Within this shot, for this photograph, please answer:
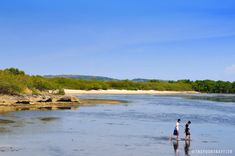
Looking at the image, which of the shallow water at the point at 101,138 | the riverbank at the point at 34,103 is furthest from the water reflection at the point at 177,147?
the riverbank at the point at 34,103

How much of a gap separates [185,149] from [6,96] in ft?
149

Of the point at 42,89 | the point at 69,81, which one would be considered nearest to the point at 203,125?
the point at 42,89

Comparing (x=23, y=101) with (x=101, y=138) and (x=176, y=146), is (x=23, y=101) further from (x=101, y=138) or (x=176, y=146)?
(x=176, y=146)

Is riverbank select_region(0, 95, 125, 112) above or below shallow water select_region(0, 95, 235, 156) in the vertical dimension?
above

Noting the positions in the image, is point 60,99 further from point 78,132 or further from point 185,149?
point 185,149

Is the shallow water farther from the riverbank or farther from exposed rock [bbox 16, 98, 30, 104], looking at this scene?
exposed rock [bbox 16, 98, 30, 104]

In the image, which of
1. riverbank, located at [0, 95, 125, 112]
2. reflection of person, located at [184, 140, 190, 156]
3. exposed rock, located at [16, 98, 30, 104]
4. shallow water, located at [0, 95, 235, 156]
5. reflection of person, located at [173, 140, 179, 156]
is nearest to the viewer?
shallow water, located at [0, 95, 235, 156]

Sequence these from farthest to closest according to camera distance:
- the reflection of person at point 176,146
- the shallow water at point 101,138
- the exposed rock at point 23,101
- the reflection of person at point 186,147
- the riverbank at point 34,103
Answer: the exposed rock at point 23,101, the riverbank at point 34,103, the reflection of person at point 176,146, the reflection of person at point 186,147, the shallow water at point 101,138

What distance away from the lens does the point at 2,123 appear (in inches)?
1662

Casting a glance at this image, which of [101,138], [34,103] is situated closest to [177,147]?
[101,138]

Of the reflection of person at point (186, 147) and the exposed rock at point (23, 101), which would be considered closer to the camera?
the reflection of person at point (186, 147)

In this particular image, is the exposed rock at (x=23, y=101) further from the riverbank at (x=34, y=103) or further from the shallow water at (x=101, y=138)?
the shallow water at (x=101, y=138)

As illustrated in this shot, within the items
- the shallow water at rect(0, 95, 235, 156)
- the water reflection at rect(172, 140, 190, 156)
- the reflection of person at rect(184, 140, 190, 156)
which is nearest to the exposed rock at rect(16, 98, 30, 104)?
the shallow water at rect(0, 95, 235, 156)

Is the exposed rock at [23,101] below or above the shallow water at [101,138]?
above
